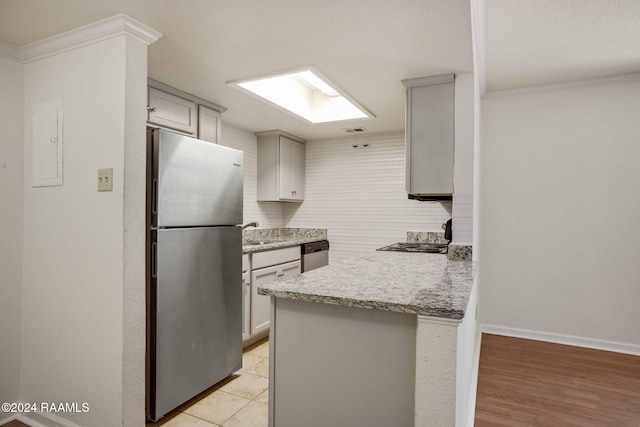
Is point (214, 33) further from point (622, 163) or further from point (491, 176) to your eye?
point (622, 163)

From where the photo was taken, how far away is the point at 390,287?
1479 mm

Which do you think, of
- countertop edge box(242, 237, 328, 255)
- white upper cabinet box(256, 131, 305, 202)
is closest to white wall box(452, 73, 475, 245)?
countertop edge box(242, 237, 328, 255)

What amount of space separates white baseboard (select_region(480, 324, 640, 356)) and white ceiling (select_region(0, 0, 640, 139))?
94.2 inches

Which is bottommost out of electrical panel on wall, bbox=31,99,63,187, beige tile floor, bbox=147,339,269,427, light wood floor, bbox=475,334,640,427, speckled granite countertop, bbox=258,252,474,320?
beige tile floor, bbox=147,339,269,427

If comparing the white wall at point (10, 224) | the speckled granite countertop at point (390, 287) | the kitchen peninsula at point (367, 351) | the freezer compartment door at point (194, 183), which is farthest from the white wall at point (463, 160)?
the white wall at point (10, 224)

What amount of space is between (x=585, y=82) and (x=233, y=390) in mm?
3959

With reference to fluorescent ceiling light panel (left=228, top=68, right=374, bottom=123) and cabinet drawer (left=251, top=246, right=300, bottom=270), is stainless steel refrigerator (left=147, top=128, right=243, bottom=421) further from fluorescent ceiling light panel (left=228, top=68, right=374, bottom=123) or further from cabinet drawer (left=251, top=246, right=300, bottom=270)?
fluorescent ceiling light panel (left=228, top=68, right=374, bottom=123)

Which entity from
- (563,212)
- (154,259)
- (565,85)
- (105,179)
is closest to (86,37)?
(105,179)

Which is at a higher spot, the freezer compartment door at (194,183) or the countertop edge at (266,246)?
the freezer compartment door at (194,183)

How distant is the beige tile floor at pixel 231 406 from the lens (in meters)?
2.08

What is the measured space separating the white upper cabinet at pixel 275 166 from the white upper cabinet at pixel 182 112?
1.01 m

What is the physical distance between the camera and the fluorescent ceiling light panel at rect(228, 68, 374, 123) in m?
2.97

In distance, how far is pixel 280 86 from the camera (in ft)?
10.2

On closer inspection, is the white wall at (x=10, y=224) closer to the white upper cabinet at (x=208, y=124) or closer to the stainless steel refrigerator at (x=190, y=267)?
the stainless steel refrigerator at (x=190, y=267)
